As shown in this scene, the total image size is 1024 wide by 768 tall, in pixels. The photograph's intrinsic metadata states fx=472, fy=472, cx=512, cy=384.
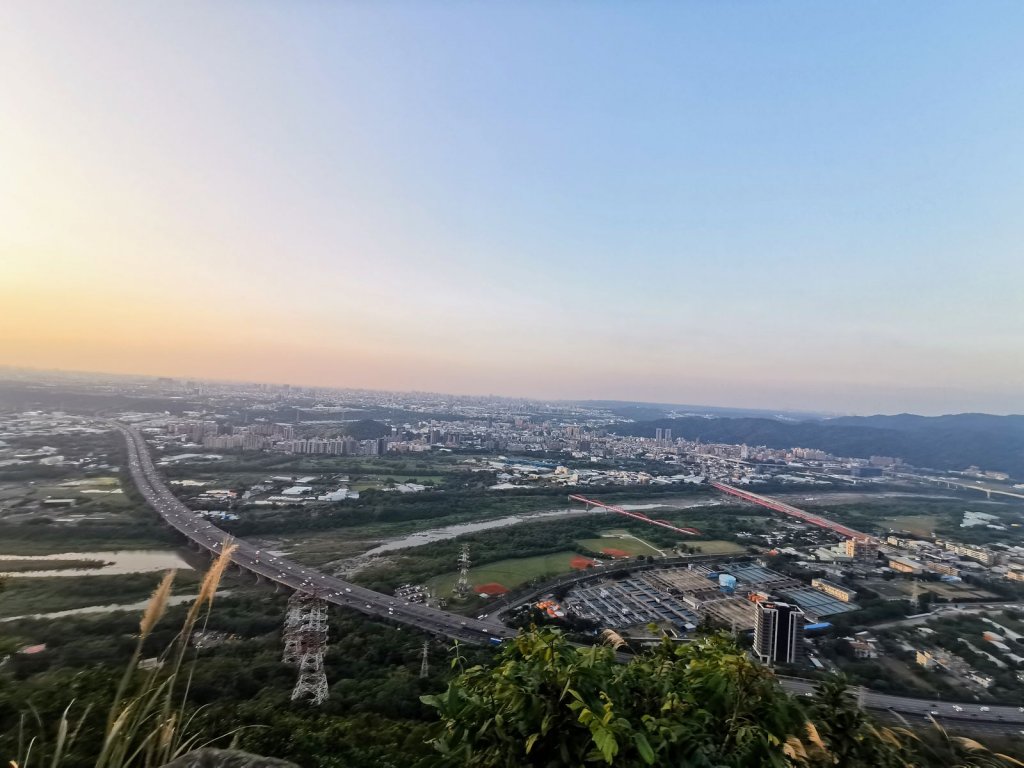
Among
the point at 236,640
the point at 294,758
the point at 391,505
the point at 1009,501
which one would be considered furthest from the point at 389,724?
the point at 1009,501

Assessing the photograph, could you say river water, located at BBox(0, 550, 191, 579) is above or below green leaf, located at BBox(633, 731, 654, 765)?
below

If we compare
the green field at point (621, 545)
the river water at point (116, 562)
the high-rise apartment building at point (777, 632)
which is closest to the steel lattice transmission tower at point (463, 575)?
the green field at point (621, 545)

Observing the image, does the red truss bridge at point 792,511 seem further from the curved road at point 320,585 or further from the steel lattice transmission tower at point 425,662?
the steel lattice transmission tower at point 425,662

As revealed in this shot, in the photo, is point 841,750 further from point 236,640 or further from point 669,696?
point 236,640

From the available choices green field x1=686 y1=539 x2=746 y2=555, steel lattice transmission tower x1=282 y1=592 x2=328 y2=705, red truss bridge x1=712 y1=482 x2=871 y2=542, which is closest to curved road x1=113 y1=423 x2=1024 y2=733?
steel lattice transmission tower x1=282 y1=592 x2=328 y2=705

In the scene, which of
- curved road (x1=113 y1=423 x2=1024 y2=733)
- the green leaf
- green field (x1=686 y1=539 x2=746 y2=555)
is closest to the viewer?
the green leaf

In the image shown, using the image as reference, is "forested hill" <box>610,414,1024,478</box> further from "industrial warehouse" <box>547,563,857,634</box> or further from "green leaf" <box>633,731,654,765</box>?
"green leaf" <box>633,731,654,765</box>

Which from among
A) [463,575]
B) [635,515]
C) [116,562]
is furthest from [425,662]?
[635,515]
